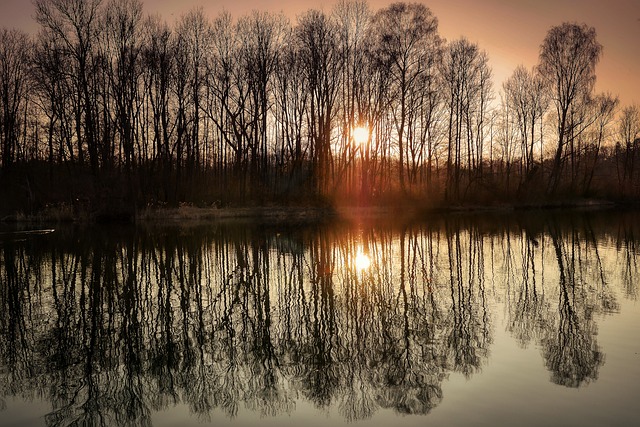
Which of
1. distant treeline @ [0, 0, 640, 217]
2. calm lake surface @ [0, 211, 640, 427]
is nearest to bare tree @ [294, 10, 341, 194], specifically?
distant treeline @ [0, 0, 640, 217]

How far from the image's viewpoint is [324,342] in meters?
6.93

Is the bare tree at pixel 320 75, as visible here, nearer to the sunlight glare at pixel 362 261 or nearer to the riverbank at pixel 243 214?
the riverbank at pixel 243 214

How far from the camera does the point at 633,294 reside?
9.49m

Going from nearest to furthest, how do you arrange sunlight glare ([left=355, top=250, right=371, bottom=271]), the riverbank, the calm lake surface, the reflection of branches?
the calm lake surface → the reflection of branches → sunlight glare ([left=355, top=250, right=371, bottom=271]) → the riverbank

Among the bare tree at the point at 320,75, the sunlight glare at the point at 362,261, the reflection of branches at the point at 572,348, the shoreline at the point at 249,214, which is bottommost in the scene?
the reflection of branches at the point at 572,348

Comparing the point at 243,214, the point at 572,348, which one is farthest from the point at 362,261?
the point at 243,214

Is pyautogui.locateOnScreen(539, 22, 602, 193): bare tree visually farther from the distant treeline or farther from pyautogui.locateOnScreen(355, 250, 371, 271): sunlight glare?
pyautogui.locateOnScreen(355, 250, 371, 271): sunlight glare

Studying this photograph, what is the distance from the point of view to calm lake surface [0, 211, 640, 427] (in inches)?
193

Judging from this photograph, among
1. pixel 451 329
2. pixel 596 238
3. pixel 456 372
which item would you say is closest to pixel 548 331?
pixel 451 329

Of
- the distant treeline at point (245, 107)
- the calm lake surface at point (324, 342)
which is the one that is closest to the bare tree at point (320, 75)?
the distant treeline at point (245, 107)

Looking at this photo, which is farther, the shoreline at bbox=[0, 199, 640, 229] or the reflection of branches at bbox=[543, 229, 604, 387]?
the shoreline at bbox=[0, 199, 640, 229]

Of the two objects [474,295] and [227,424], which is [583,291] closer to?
[474,295]

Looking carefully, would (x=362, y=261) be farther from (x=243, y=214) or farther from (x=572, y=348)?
(x=243, y=214)

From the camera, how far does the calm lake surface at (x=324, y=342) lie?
4.90m
